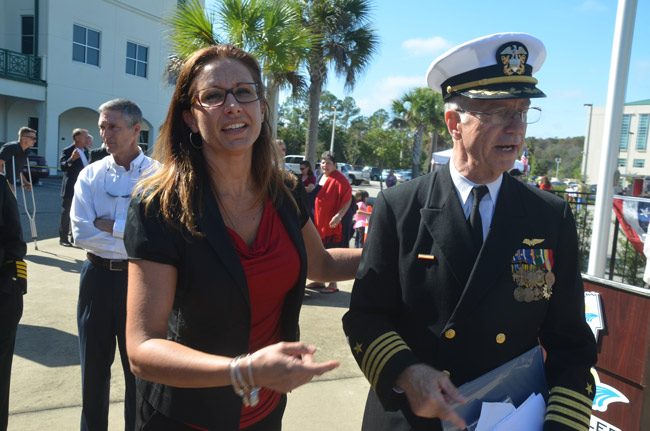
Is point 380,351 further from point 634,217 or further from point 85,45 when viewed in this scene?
point 85,45

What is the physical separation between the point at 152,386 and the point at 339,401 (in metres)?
2.39

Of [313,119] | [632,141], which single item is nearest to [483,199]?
[313,119]

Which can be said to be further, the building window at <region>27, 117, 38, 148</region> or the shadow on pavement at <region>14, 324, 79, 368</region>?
the building window at <region>27, 117, 38, 148</region>

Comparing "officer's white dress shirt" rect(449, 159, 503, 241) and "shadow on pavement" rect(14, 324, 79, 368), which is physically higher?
"officer's white dress shirt" rect(449, 159, 503, 241)

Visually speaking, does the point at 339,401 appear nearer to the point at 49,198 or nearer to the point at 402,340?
the point at 402,340

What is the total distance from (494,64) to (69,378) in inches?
152

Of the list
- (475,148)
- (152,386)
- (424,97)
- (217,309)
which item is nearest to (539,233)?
(475,148)

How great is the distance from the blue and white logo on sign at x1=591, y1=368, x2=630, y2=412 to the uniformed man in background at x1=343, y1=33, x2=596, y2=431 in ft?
4.52

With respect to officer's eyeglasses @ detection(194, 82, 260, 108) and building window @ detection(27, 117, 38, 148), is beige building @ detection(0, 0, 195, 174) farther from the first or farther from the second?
officer's eyeglasses @ detection(194, 82, 260, 108)

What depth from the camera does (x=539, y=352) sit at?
1.67 metres

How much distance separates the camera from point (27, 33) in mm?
22625

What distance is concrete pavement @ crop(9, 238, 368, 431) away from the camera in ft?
11.5

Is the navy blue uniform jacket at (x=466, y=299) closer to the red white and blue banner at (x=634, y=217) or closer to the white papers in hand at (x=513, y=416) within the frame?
the white papers in hand at (x=513, y=416)

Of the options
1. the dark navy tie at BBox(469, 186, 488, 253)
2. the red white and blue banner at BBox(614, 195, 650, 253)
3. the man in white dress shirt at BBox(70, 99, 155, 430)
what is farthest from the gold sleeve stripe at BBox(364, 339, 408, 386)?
the red white and blue banner at BBox(614, 195, 650, 253)
